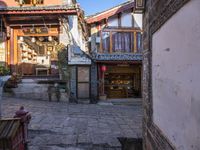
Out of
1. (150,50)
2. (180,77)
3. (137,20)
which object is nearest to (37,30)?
(137,20)

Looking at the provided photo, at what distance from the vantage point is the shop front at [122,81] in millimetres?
23062

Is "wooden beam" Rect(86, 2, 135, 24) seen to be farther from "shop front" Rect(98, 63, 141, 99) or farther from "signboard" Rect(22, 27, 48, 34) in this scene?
"shop front" Rect(98, 63, 141, 99)

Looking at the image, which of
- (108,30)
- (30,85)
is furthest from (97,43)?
(30,85)

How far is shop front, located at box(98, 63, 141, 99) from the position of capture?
75.7ft

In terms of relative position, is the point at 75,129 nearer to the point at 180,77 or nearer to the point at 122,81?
the point at 180,77

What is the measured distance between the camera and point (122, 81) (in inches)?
933

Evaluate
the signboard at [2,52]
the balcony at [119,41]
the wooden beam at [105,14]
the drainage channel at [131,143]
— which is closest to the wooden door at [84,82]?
the balcony at [119,41]

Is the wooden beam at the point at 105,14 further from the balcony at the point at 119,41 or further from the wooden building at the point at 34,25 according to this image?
the wooden building at the point at 34,25

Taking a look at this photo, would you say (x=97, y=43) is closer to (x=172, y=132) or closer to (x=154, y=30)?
(x=154, y=30)

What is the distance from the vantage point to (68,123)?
1072 centimetres

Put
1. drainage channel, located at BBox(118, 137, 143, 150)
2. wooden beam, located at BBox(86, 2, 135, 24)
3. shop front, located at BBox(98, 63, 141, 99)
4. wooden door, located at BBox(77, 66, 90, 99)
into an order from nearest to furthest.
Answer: drainage channel, located at BBox(118, 137, 143, 150) → wooden door, located at BBox(77, 66, 90, 99) → wooden beam, located at BBox(86, 2, 135, 24) → shop front, located at BBox(98, 63, 141, 99)

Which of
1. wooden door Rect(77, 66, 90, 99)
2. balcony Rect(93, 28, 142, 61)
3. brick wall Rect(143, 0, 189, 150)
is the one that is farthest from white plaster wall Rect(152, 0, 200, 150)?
balcony Rect(93, 28, 142, 61)

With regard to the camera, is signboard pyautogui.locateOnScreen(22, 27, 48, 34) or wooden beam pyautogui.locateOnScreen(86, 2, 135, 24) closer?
signboard pyautogui.locateOnScreen(22, 27, 48, 34)

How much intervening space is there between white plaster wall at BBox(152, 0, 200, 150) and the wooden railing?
15121mm
